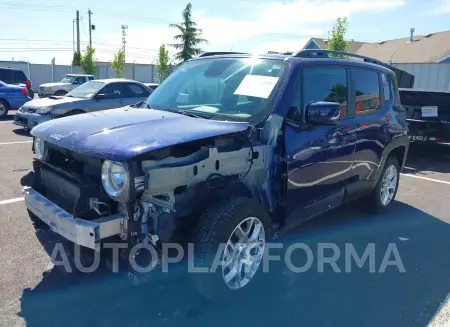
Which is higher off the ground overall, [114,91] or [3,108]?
[114,91]

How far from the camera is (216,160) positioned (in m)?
3.04

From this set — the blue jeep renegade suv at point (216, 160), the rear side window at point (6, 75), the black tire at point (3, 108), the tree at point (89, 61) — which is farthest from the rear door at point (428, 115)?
the tree at point (89, 61)

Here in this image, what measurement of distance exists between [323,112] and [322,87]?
60 centimetres

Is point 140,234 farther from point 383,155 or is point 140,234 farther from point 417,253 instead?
point 383,155

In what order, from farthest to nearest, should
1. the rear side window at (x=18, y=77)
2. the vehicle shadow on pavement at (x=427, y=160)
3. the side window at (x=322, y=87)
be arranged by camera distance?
the rear side window at (x=18, y=77), the vehicle shadow on pavement at (x=427, y=160), the side window at (x=322, y=87)

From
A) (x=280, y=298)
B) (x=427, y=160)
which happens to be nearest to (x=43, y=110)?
(x=280, y=298)

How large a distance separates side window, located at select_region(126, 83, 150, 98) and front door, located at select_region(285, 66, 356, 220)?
8.42 metres

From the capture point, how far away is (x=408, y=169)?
A: 339 inches

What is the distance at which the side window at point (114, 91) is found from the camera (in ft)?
37.1

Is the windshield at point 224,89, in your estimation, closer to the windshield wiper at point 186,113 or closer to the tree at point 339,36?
the windshield wiper at point 186,113

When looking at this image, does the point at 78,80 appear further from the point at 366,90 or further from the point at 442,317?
the point at 442,317

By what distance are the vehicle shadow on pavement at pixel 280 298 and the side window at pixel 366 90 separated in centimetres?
164

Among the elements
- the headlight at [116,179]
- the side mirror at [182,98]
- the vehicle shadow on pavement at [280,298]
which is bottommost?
the vehicle shadow on pavement at [280,298]

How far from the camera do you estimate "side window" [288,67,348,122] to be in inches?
149
